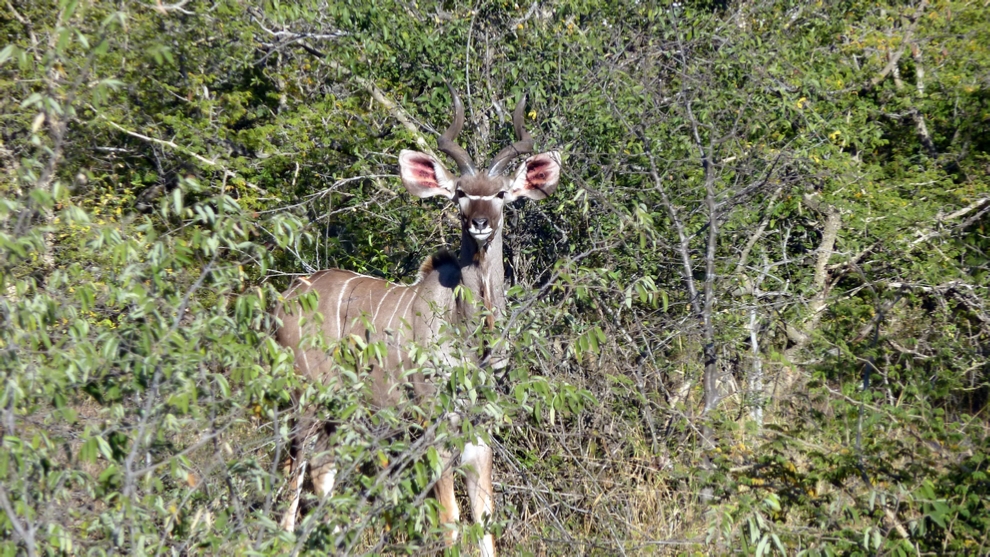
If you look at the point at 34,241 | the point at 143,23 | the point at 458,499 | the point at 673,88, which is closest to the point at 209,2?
the point at 143,23

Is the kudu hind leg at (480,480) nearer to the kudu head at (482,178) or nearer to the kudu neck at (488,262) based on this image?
the kudu neck at (488,262)

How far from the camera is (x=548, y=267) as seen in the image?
4.45 meters

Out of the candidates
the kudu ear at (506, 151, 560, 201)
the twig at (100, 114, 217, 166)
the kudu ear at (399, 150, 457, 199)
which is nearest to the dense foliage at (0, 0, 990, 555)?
the twig at (100, 114, 217, 166)

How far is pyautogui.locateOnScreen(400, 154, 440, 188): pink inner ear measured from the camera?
412cm

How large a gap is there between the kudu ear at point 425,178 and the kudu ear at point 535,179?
27cm

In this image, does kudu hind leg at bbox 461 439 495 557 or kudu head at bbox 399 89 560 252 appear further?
kudu head at bbox 399 89 560 252

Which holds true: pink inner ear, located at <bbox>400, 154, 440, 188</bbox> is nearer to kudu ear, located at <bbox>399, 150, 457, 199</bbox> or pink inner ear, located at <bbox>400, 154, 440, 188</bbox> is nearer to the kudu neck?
kudu ear, located at <bbox>399, 150, 457, 199</bbox>

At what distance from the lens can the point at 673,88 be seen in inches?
189

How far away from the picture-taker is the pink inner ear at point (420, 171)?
4.12m

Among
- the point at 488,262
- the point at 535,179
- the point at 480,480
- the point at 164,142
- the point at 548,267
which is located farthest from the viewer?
the point at 164,142

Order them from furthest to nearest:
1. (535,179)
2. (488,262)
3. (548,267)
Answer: (548,267)
(535,179)
(488,262)

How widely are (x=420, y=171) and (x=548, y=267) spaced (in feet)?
2.45

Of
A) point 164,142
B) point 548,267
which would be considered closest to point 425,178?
point 548,267

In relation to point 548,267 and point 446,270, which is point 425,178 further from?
point 548,267
